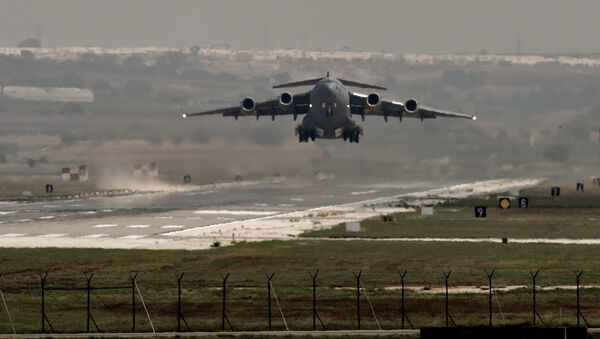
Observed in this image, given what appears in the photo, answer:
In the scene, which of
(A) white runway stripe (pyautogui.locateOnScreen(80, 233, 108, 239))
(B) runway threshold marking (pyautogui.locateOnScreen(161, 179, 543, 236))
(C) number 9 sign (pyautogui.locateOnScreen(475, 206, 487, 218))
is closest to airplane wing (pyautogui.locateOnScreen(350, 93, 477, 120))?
(B) runway threshold marking (pyautogui.locateOnScreen(161, 179, 543, 236))

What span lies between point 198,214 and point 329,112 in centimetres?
1280

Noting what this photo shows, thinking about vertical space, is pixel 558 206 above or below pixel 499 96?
below

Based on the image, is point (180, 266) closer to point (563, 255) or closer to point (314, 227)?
point (563, 255)

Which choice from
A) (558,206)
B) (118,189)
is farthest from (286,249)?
(118,189)

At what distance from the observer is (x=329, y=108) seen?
116 m

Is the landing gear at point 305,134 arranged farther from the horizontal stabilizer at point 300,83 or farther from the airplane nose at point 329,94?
the airplane nose at point 329,94

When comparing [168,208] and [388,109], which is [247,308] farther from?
[388,109]

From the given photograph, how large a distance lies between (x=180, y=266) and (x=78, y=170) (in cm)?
9021

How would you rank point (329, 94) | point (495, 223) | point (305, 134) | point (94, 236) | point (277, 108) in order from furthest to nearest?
point (277, 108) < point (305, 134) < point (329, 94) < point (495, 223) < point (94, 236)

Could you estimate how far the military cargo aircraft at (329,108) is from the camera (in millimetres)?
115688

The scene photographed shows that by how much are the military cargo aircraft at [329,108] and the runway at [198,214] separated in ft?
19.2

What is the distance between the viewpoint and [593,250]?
79.3m

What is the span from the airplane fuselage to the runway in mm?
5735

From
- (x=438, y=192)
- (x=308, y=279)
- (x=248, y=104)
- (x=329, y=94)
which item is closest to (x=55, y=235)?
(x=308, y=279)
